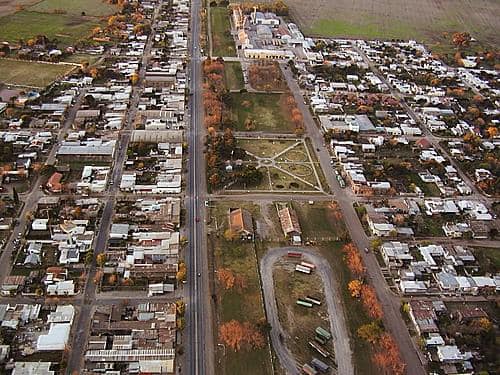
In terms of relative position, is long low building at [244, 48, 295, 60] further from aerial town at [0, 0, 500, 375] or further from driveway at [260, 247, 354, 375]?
driveway at [260, 247, 354, 375]

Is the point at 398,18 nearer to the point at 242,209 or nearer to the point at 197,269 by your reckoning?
the point at 242,209

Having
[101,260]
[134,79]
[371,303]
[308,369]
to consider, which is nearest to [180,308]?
[101,260]

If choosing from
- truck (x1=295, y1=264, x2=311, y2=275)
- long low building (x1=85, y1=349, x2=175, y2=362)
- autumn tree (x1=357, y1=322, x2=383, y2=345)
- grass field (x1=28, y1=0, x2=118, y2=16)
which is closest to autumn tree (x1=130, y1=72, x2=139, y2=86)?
grass field (x1=28, y1=0, x2=118, y2=16)

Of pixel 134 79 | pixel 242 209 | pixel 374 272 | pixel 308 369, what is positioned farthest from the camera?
pixel 134 79

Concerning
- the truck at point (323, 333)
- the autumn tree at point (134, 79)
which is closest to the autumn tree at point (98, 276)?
the truck at point (323, 333)

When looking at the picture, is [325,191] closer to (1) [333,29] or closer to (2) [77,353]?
(2) [77,353]

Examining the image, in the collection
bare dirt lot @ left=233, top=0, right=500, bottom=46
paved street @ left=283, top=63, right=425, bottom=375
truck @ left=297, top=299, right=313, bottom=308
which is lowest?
bare dirt lot @ left=233, top=0, right=500, bottom=46

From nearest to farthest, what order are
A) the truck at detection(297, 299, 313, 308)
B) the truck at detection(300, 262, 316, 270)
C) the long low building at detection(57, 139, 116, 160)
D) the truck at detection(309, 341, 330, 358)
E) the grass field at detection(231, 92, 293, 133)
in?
the truck at detection(309, 341, 330, 358), the truck at detection(297, 299, 313, 308), the truck at detection(300, 262, 316, 270), the long low building at detection(57, 139, 116, 160), the grass field at detection(231, 92, 293, 133)
